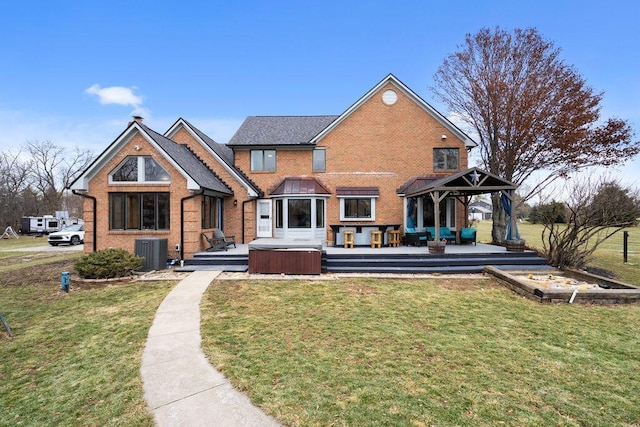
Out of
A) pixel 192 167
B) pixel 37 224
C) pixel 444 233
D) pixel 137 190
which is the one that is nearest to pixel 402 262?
pixel 444 233

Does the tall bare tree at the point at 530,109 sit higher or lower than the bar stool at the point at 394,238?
higher

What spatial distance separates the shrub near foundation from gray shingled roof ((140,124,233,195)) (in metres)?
4.08

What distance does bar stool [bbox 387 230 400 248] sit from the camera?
50.5 feet

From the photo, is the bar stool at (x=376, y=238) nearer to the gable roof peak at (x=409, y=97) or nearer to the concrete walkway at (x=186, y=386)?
the gable roof peak at (x=409, y=97)

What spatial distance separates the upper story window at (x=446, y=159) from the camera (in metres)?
17.4

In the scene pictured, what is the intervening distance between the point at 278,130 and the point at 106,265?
12536 millimetres

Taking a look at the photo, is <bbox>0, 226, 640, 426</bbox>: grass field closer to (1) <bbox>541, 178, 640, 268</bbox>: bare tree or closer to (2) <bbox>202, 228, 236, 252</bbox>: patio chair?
(2) <bbox>202, 228, 236, 252</bbox>: patio chair

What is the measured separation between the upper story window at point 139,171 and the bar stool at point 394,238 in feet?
37.0

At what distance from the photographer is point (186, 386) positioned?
385 centimetres

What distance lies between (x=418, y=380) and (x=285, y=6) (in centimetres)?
1970

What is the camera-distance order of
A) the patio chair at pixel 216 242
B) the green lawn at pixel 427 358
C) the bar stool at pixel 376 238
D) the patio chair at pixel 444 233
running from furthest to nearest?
the patio chair at pixel 444 233
the bar stool at pixel 376 238
the patio chair at pixel 216 242
the green lawn at pixel 427 358

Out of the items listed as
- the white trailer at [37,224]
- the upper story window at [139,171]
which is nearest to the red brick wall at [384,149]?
the upper story window at [139,171]

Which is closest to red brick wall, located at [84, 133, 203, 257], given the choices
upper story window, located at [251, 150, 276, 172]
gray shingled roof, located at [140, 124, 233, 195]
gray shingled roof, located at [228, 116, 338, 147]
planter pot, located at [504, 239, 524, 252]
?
gray shingled roof, located at [140, 124, 233, 195]

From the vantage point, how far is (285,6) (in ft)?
55.5
